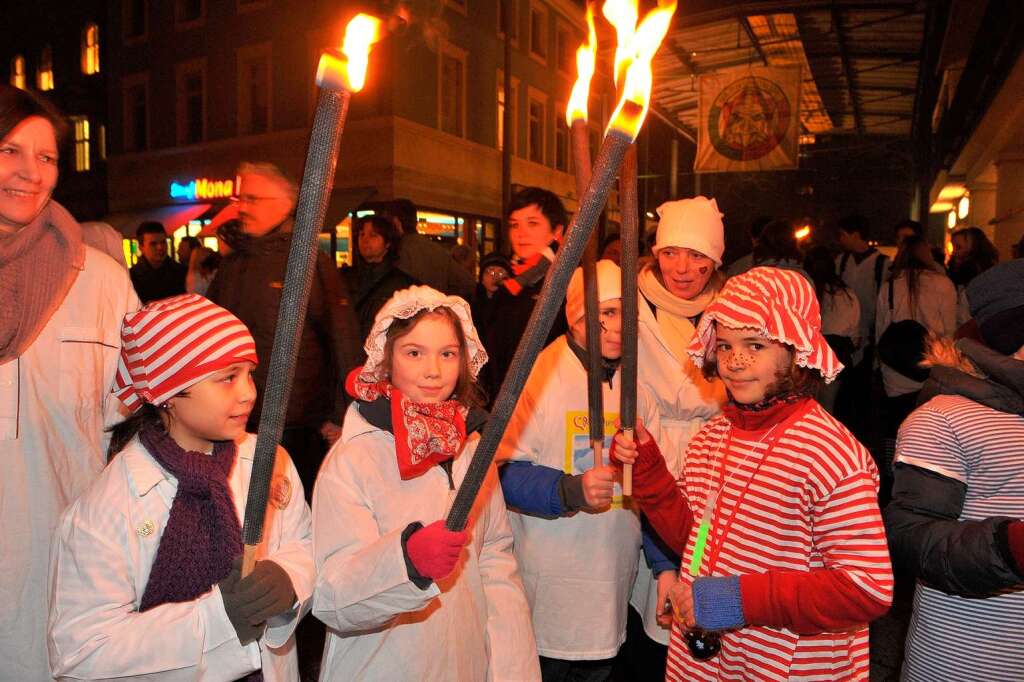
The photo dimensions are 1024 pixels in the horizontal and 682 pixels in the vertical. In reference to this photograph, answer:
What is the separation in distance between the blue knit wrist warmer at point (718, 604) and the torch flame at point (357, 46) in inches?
60.4

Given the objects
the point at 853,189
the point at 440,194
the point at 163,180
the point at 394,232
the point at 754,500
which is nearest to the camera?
the point at 754,500

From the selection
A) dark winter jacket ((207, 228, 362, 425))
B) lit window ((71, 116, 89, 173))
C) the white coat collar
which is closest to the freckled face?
the white coat collar

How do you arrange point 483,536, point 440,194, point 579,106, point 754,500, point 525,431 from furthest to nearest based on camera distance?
point 440,194
point 525,431
point 483,536
point 754,500
point 579,106

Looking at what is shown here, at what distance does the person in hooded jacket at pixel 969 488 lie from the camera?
2.30 m

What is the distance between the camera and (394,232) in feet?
19.4

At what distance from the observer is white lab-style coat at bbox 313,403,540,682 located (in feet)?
7.54

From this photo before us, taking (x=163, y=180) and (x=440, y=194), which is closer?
(x=440, y=194)

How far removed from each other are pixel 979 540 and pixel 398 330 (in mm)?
1737

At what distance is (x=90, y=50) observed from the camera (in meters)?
26.3

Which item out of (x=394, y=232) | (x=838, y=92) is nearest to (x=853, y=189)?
(x=838, y=92)

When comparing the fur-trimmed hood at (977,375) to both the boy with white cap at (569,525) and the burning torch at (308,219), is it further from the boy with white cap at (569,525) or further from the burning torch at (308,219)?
the burning torch at (308,219)

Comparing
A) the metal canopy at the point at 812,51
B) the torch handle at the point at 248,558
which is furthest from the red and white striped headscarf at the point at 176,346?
the metal canopy at the point at 812,51

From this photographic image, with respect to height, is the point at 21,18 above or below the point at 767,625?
above

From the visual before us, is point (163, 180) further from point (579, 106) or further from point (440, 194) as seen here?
point (579, 106)
